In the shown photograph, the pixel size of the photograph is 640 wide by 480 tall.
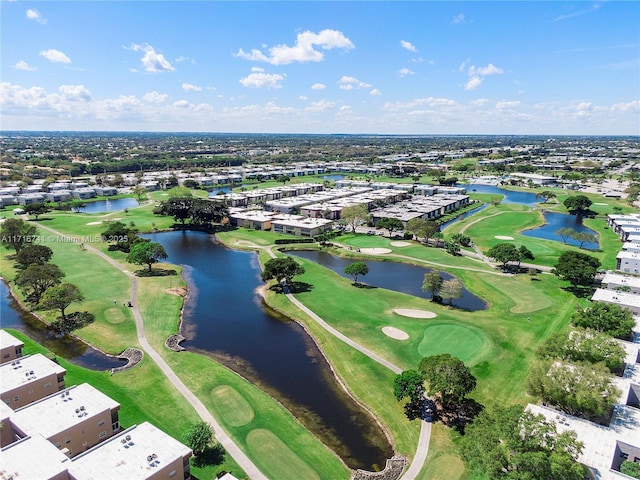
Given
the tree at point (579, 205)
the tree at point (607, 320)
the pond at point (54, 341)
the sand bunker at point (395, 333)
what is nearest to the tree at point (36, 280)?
the pond at point (54, 341)

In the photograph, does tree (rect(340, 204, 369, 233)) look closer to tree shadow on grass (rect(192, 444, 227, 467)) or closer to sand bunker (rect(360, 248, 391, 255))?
sand bunker (rect(360, 248, 391, 255))

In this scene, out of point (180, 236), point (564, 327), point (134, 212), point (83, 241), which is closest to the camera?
point (564, 327)

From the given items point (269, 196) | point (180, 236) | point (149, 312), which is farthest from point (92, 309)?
point (269, 196)

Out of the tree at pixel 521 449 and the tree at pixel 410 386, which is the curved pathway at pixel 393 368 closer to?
the tree at pixel 410 386

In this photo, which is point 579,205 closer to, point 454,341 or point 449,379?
point 454,341

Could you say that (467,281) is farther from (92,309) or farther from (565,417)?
(92,309)
